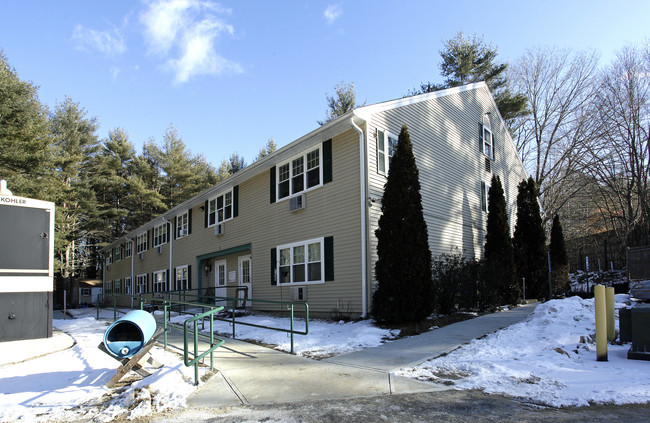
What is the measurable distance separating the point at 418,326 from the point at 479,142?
1088 centimetres

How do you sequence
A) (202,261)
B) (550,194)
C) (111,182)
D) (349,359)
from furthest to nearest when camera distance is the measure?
(111,182), (550,194), (202,261), (349,359)

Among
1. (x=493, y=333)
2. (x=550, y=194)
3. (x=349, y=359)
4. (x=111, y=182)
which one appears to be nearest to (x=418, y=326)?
(x=493, y=333)

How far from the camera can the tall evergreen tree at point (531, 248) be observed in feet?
54.3

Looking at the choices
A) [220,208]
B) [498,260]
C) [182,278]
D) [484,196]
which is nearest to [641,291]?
[498,260]

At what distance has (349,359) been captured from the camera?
716 cm

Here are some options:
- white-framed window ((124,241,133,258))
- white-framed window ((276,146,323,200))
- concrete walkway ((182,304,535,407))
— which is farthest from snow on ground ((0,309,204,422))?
white-framed window ((124,241,133,258))

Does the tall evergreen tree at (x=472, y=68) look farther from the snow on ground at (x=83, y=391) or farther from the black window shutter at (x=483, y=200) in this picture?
the snow on ground at (x=83, y=391)

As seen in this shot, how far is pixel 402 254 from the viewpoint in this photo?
10.1 m

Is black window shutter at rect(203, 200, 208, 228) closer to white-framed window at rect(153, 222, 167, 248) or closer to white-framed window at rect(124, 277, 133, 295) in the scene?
white-framed window at rect(153, 222, 167, 248)

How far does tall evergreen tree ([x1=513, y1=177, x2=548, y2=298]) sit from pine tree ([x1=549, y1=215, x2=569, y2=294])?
2.14 feet

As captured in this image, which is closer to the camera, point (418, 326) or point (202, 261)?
point (418, 326)

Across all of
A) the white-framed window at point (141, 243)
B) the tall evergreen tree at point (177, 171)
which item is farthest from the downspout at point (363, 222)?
the tall evergreen tree at point (177, 171)

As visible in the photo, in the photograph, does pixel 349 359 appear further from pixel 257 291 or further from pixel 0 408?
pixel 257 291

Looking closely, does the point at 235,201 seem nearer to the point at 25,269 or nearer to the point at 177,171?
the point at 25,269
